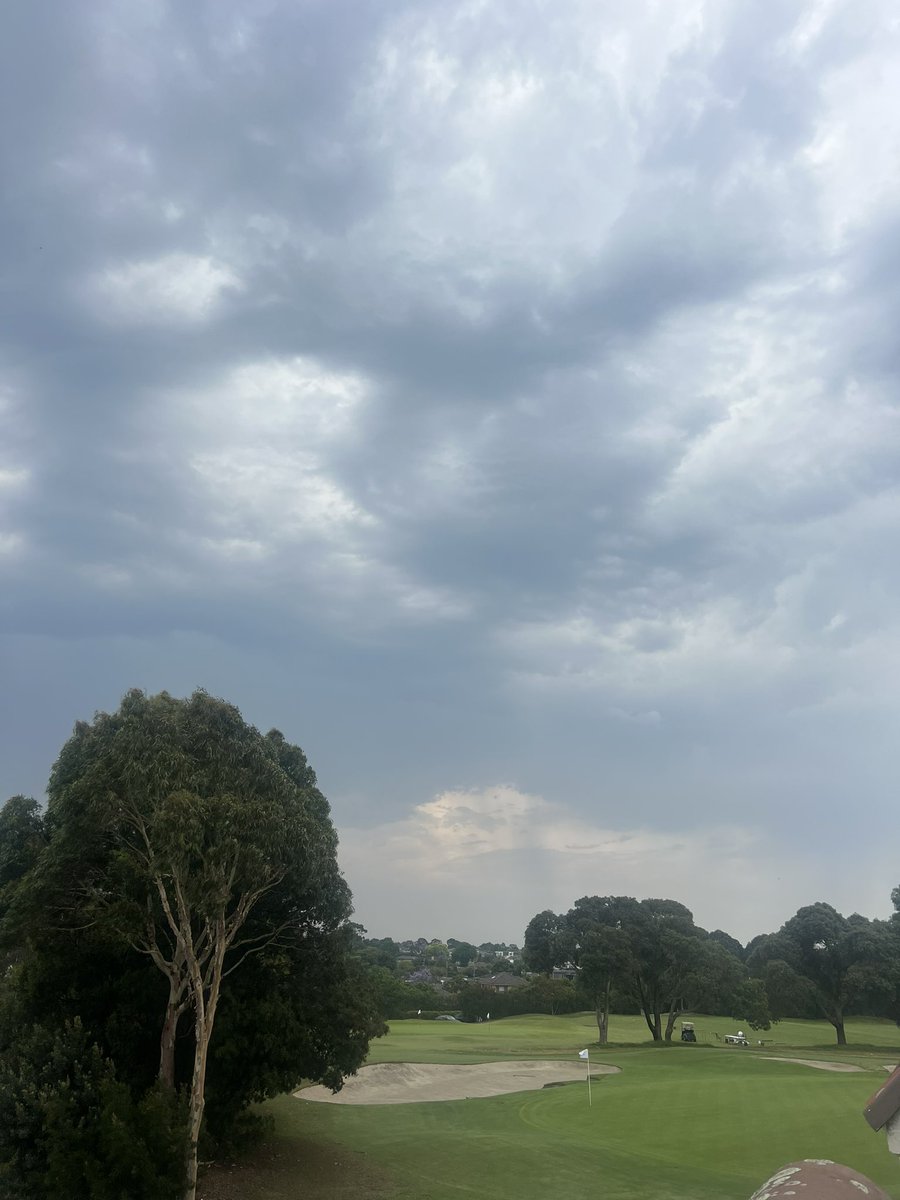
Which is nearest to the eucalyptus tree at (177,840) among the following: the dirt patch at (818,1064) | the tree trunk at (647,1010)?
the dirt patch at (818,1064)

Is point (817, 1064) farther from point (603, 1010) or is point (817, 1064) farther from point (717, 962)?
point (603, 1010)

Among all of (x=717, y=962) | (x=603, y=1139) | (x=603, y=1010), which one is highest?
(x=717, y=962)

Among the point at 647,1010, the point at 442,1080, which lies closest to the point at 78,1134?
the point at 442,1080

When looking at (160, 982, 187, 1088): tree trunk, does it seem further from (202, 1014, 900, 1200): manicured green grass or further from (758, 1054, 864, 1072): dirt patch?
(758, 1054, 864, 1072): dirt patch

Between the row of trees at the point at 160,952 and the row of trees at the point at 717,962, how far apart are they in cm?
4663

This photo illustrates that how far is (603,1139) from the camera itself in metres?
31.5

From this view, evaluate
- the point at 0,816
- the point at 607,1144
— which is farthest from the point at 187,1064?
the point at 607,1144

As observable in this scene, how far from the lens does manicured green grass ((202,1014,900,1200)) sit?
24281 mm

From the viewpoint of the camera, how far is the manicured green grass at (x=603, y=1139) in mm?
24281

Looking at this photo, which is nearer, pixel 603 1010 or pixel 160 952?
pixel 160 952

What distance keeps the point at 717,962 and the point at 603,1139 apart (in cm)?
4331

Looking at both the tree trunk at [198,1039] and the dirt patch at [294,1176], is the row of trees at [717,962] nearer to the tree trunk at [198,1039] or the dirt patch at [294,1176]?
the dirt patch at [294,1176]

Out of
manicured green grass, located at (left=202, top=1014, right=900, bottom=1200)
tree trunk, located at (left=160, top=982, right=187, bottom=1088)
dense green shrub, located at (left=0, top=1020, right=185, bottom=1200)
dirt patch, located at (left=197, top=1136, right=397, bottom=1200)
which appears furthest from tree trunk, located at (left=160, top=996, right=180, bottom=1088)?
manicured green grass, located at (left=202, top=1014, right=900, bottom=1200)

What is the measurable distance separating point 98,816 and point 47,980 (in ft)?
24.7
